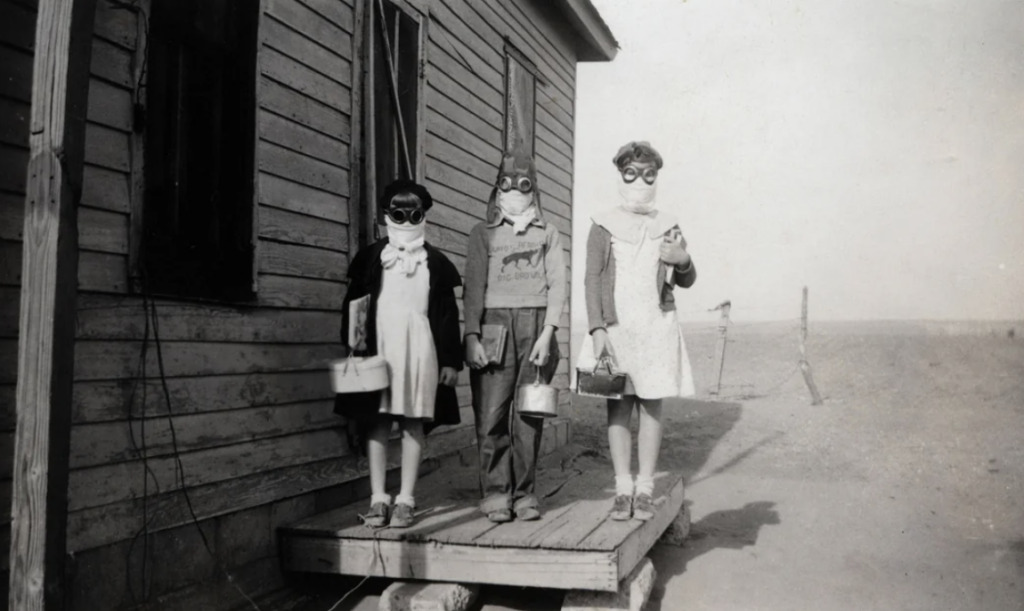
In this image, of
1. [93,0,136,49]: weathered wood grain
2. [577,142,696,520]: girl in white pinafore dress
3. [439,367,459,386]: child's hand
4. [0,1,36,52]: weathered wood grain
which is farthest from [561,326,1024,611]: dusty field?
[0,1,36,52]: weathered wood grain

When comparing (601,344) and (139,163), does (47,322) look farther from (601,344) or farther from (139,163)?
(601,344)

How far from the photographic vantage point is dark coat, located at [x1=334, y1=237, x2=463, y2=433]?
13.8 feet

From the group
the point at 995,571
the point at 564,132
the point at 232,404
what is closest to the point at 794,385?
the point at 564,132

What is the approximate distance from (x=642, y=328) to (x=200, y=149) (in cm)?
242

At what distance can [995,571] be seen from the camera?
568cm

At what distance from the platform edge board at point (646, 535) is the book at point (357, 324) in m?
1.60

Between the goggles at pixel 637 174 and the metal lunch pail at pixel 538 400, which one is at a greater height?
the goggles at pixel 637 174

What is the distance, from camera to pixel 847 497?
8.23 metres

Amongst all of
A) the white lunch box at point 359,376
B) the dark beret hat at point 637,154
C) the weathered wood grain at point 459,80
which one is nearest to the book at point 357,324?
the white lunch box at point 359,376

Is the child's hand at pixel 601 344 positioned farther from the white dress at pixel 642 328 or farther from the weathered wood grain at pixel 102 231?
the weathered wood grain at pixel 102 231

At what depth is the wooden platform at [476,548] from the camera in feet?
13.0

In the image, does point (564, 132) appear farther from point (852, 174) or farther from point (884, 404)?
point (884, 404)

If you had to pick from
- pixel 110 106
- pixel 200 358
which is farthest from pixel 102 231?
pixel 200 358

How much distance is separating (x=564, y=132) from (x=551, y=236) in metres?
6.16
